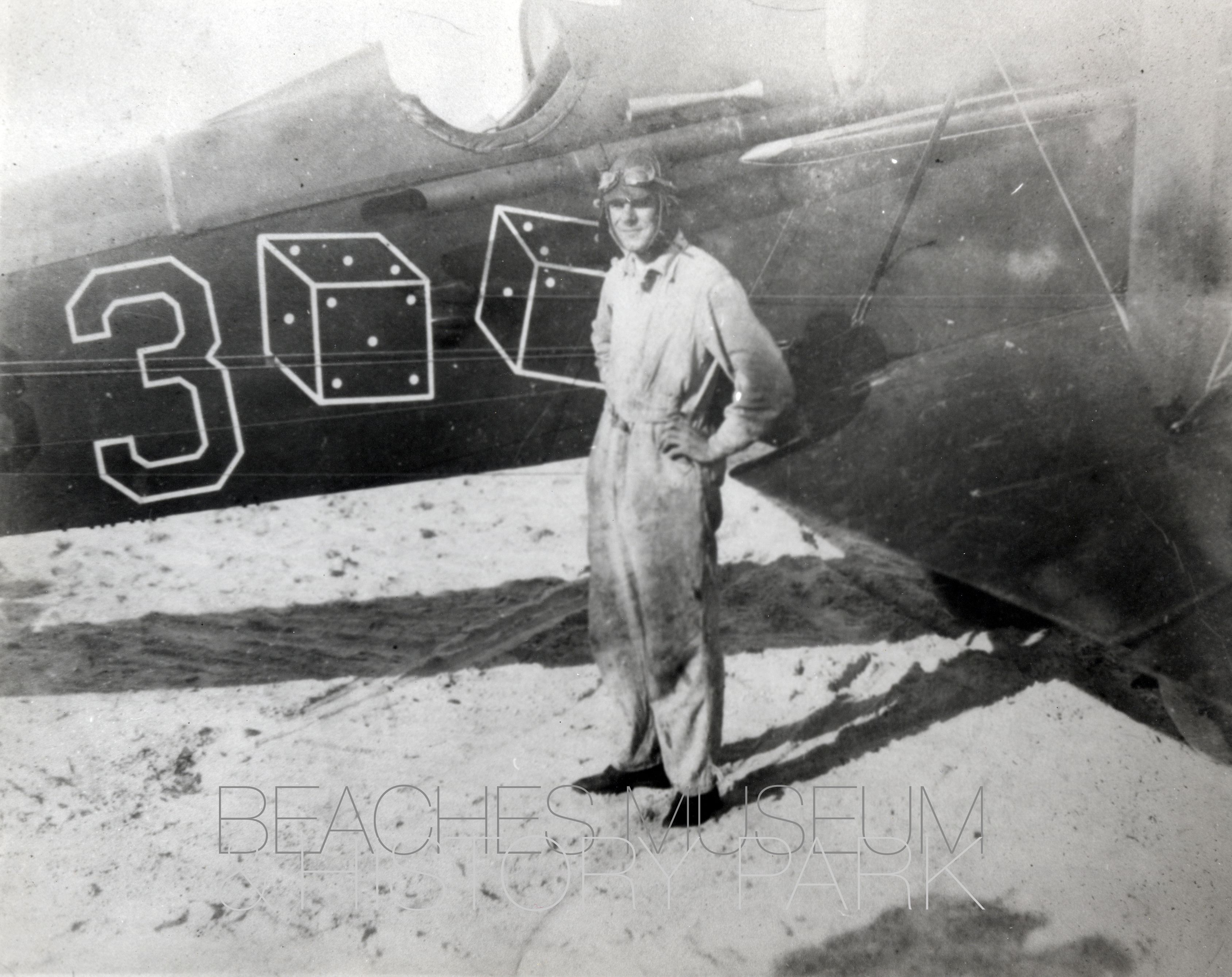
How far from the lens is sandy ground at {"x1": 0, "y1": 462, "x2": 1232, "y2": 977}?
2346 millimetres

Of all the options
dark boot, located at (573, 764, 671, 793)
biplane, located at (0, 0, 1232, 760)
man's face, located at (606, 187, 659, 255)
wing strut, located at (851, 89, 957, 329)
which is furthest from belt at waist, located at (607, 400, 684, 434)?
dark boot, located at (573, 764, 671, 793)

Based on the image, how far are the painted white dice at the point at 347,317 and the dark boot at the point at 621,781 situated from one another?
1191mm

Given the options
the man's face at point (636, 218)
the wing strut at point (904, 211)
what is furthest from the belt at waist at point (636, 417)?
the wing strut at point (904, 211)

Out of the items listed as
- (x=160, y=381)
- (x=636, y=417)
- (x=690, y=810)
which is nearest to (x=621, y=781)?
(x=690, y=810)

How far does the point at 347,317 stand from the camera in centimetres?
237

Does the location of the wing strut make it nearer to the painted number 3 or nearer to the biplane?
the biplane

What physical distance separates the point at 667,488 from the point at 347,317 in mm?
993

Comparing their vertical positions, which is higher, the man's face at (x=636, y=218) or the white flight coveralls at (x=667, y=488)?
the man's face at (x=636, y=218)

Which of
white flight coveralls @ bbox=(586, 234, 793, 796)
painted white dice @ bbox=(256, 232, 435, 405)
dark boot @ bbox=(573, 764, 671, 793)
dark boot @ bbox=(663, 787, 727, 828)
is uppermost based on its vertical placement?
painted white dice @ bbox=(256, 232, 435, 405)

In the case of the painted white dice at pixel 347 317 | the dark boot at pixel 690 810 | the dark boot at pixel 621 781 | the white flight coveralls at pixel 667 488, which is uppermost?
the painted white dice at pixel 347 317

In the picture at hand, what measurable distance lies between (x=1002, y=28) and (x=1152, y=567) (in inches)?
64.8

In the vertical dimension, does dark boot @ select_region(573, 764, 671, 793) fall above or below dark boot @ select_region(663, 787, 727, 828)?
above

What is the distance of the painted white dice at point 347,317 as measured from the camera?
7.59 feet

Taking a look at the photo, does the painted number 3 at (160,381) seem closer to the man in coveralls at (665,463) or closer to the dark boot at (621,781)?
the man in coveralls at (665,463)
